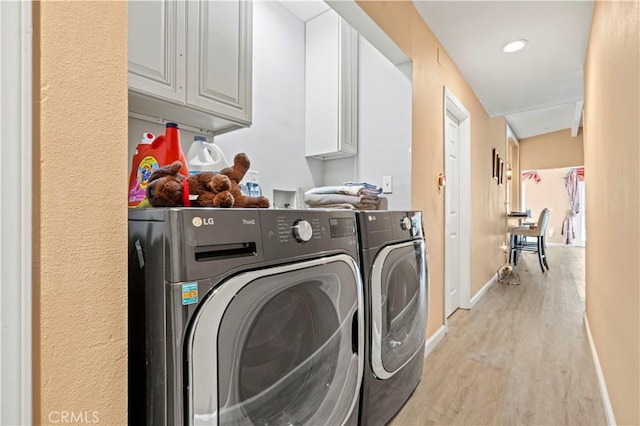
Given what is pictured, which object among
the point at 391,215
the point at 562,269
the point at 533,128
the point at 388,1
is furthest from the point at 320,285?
the point at 533,128

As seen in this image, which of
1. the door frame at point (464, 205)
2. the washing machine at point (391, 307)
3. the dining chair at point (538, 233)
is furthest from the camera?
the dining chair at point (538, 233)

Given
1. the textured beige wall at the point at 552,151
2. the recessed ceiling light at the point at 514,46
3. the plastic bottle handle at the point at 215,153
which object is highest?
the textured beige wall at the point at 552,151

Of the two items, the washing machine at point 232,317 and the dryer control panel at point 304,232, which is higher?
the dryer control panel at point 304,232

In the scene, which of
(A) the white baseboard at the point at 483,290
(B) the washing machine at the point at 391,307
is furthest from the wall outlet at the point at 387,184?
(A) the white baseboard at the point at 483,290

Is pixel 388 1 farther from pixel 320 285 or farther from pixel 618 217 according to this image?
pixel 320 285

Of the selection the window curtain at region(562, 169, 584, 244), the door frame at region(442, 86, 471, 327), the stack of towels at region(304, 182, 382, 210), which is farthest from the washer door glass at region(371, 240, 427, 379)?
the window curtain at region(562, 169, 584, 244)

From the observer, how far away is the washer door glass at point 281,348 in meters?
0.70

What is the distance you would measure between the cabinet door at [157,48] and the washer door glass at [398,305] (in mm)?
1094

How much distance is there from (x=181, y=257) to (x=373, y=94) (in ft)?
6.71

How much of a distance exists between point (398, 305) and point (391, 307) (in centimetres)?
9

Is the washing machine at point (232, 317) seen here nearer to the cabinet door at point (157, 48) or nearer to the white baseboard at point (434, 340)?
the cabinet door at point (157, 48)

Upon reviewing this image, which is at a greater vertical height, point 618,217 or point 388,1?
point 388,1

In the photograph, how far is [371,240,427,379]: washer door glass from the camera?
1349mm

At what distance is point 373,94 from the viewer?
2.35 metres
